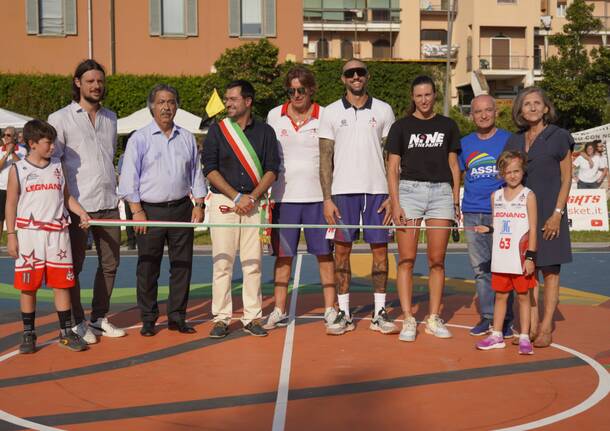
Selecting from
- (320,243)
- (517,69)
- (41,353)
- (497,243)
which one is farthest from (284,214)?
(517,69)

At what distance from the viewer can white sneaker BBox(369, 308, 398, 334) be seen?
7.65m

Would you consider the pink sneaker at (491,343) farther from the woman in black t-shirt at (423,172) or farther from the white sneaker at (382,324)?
the white sneaker at (382,324)

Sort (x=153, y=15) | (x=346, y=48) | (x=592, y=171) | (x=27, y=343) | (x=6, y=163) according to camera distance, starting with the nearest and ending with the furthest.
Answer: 1. (x=27, y=343)
2. (x=6, y=163)
3. (x=592, y=171)
4. (x=153, y=15)
5. (x=346, y=48)

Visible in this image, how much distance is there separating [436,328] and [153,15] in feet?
90.1

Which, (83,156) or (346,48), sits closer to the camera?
(83,156)

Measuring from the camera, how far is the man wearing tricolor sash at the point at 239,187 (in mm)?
7605

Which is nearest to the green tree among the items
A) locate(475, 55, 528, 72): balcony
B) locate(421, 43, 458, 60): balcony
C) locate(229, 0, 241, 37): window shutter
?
locate(475, 55, 528, 72): balcony

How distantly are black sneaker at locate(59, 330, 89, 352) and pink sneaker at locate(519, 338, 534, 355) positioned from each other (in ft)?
11.8

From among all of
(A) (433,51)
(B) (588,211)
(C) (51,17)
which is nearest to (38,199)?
(B) (588,211)

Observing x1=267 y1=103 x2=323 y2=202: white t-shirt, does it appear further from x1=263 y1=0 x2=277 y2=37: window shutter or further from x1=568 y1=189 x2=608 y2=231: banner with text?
x1=263 y1=0 x2=277 y2=37: window shutter

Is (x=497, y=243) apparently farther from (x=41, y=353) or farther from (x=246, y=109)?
(x=41, y=353)

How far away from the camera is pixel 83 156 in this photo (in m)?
7.36

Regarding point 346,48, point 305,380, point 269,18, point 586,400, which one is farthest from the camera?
point 346,48

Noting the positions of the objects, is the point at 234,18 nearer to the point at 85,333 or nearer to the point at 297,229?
the point at 297,229
